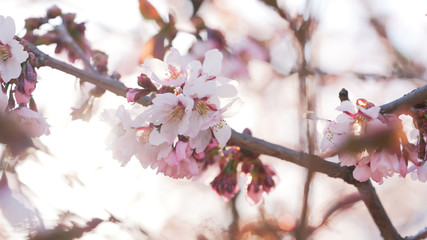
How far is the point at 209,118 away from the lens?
1.08 metres

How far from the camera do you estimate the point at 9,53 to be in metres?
1.21

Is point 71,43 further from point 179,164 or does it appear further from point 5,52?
point 179,164

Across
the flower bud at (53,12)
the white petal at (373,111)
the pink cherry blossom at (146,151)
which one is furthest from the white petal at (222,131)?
the flower bud at (53,12)

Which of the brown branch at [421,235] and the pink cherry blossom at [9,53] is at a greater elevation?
the pink cherry blossom at [9,53]

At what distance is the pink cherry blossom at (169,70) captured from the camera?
1.12 metres

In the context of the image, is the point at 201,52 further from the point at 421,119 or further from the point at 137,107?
the point at 421,119

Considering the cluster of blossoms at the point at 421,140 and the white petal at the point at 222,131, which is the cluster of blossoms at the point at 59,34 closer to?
the white petal at the point at 222,131

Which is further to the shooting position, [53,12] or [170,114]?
[53,12]

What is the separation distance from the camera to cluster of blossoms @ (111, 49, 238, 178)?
109cm

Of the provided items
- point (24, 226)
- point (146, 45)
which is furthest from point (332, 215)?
point (146, 45)

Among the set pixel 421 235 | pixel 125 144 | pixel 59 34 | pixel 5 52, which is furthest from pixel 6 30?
pixel 421 235

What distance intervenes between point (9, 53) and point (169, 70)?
445 mm

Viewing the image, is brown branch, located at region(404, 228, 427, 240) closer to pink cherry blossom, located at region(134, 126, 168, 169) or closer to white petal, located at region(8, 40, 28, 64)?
pink cherry blossom, located at region(134, 126, 168, 169)

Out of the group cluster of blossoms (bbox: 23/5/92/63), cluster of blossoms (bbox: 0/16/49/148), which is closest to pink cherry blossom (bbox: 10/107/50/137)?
cluster of blossoms (bbox: 0/16/49/148)
